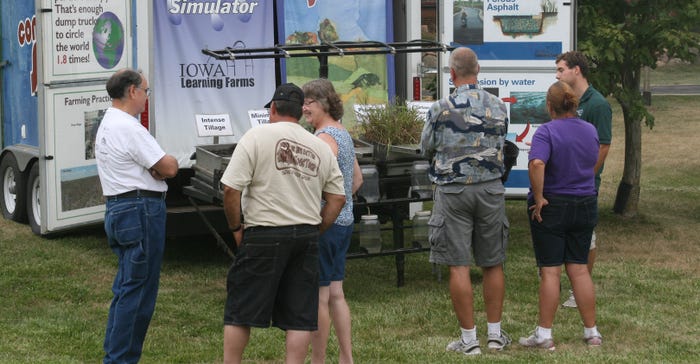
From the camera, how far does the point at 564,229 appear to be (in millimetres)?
6762

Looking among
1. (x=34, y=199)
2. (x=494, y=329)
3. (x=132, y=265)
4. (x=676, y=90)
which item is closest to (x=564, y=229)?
(x=494, y=329)

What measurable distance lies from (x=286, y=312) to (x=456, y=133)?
66.4 inches

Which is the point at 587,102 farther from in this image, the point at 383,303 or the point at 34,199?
the point at 34,199

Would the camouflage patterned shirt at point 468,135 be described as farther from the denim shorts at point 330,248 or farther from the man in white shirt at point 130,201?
the man in white shirt at point 130,201

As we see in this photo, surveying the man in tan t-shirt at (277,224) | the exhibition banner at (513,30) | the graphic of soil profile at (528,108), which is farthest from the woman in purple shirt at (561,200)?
the exhibition banner at (513,30)

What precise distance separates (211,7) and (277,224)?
471 centimetres

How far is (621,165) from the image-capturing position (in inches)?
632

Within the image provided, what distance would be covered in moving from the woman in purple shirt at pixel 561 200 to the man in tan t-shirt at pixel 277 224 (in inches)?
68.2

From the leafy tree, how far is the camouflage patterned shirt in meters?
4.03

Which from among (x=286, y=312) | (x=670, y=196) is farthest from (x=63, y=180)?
(x=670, y=196)

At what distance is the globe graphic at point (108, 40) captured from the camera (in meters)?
8.93

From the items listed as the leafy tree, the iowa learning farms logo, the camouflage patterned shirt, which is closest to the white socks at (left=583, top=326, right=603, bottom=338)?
the camouflage patterned shirt

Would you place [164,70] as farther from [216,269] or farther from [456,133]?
[456,133]

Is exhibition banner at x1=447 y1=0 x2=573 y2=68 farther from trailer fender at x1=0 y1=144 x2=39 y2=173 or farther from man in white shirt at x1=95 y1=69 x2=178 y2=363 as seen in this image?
man in white shirt at x1=95 y1=69 x2=178 y2=363
